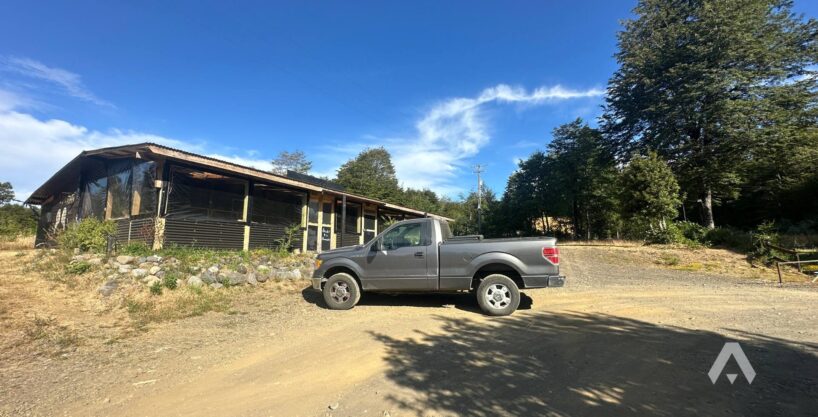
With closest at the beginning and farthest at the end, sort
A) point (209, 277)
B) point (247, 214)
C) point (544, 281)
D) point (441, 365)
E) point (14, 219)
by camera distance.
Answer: point (441, 365), point (544, 281), point (209, 277), point (247, 214), point (14, 219)

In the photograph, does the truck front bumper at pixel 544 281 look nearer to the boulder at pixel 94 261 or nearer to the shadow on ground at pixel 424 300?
the shadow on ground at pixel 424 300

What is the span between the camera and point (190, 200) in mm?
10680

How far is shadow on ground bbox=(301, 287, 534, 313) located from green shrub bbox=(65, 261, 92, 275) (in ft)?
15.4

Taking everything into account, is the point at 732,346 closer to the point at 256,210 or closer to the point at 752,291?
the point at 752,291

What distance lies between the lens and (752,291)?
9.07 metres

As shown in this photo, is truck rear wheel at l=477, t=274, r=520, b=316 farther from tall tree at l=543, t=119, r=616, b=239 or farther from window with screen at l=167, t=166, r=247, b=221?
tall tree at l=543, t=119, r=616, b=239

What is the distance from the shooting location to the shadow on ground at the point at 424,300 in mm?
7492

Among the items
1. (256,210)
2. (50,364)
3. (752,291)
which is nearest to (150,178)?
(256,210)

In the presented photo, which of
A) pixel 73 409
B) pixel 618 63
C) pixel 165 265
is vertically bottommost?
pixel 73 409

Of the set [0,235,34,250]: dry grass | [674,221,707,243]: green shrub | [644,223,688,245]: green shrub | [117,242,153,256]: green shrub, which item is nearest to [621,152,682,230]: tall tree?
[644,223,688,245]: green shrub

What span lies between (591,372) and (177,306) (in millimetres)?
7277

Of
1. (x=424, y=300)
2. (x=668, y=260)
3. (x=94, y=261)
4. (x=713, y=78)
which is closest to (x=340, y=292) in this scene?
(x=424, y=300)

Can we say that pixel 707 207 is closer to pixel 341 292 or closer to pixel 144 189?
pixel 341 292

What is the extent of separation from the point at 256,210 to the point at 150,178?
10.3 feet
